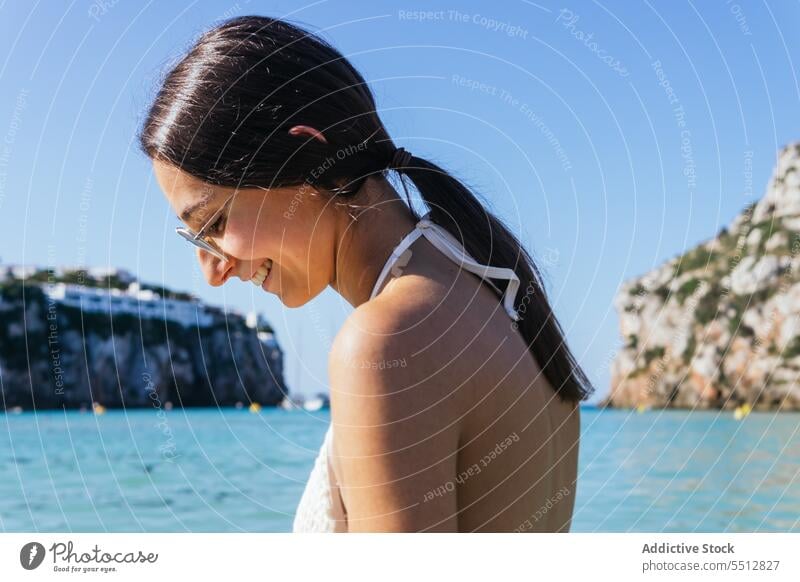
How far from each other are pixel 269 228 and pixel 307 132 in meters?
0.12

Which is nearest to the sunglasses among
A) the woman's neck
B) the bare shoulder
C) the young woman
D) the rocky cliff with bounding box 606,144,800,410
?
the young woman

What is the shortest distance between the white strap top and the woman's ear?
5.5 inches

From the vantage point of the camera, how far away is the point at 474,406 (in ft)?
3.01

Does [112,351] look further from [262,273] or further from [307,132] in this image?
[307,132]

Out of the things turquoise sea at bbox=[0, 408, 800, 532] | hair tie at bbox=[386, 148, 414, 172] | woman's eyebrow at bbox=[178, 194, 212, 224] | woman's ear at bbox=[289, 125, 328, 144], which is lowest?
turquoise sea at bbox=[0, 408, 800, 532]

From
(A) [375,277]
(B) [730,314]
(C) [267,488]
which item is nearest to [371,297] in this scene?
(A) [375,277]

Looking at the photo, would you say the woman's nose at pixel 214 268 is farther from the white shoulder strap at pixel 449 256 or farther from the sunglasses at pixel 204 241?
the white shoulder strap at pixel 449 256

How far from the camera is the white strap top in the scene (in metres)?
1.00

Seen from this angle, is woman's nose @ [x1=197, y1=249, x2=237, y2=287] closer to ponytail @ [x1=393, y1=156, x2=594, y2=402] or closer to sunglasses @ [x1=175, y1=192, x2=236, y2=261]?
sunglasses @ [x1=175, y1=192, x2=236, y2=261]

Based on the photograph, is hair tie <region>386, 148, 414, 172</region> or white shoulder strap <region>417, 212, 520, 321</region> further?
hair tie <region>386, 148, 414, 172</region>

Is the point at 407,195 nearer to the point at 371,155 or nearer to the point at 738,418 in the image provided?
the point at 371,155

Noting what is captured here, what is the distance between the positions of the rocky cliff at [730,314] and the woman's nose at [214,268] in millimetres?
2405
